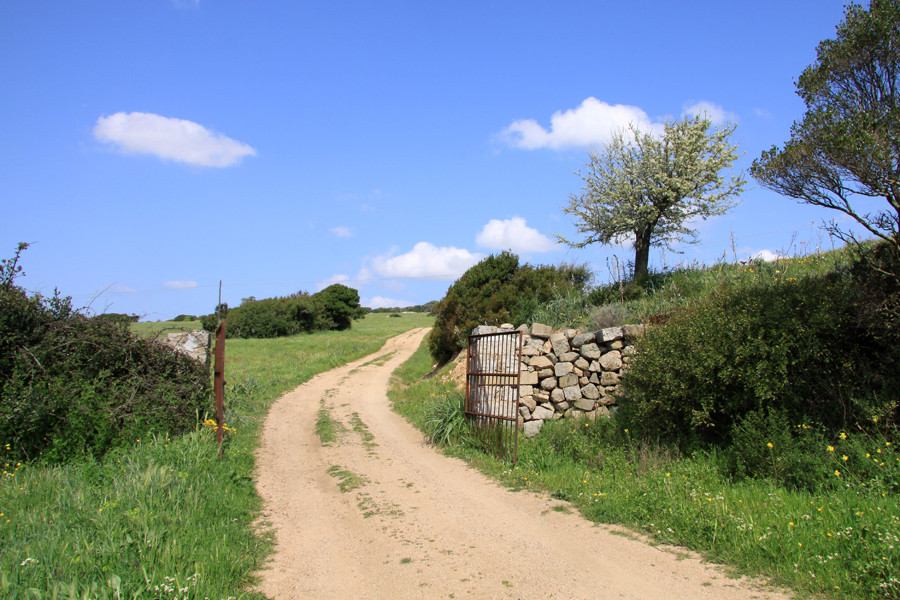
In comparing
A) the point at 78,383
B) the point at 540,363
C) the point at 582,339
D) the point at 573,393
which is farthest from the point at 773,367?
the point at 78,383

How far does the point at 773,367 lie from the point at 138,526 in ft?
27.6

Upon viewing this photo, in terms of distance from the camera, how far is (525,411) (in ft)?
38.0

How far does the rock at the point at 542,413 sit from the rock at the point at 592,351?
1365 mm

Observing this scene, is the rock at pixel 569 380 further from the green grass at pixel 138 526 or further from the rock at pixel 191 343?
the rock at pixel 191 343

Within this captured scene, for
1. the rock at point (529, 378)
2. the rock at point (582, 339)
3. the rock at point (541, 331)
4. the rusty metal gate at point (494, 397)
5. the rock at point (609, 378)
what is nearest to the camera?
the rusty metal gate at point (494, 397)

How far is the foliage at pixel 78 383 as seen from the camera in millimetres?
10031

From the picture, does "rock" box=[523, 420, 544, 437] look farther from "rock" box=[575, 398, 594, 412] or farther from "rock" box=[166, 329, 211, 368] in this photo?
"rock" box=[166, 329, 211, 368]

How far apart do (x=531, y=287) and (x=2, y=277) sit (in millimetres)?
14359

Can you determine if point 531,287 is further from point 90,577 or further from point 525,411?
point 90,577

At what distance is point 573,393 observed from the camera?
11.3 meters

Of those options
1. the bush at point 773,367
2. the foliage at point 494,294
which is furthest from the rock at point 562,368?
Result: the foliage at point 494,294

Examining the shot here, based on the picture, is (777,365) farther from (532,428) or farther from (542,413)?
(532,428)

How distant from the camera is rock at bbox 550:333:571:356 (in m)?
11.5

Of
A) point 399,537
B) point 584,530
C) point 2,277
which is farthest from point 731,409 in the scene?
point 2,277
